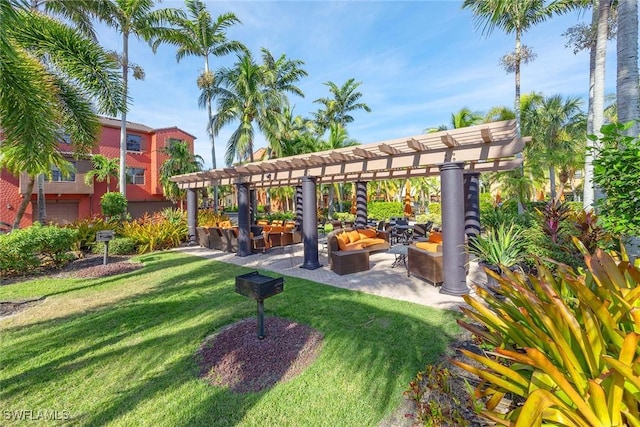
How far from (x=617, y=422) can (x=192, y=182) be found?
15.5m

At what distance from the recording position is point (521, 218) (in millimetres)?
9141

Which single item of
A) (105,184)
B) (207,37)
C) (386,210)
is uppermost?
(207,37)

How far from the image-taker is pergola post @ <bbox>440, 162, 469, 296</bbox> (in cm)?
607

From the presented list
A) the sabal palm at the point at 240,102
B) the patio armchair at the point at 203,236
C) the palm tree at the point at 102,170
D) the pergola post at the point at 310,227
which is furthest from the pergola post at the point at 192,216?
the palm tree at the point at 102,170

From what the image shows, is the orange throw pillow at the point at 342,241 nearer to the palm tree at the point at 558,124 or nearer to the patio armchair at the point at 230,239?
the patio armchair at the point at 230,239

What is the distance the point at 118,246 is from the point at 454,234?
12.5 meters

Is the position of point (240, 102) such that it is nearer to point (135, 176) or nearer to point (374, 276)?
point (135, 176)

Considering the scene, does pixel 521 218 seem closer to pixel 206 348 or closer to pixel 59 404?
pixel 206 348

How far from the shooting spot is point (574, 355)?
5.81 feet

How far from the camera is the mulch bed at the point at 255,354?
3.31m

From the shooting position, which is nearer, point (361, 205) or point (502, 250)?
point (502, 250)

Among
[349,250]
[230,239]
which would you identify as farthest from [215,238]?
[349,250]

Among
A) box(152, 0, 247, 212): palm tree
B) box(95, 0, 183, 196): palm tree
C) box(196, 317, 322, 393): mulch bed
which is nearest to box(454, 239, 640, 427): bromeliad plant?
box(196, 317, 322, 393): mulch bed

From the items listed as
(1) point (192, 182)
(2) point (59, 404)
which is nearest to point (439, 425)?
(2) point (59, 404)
